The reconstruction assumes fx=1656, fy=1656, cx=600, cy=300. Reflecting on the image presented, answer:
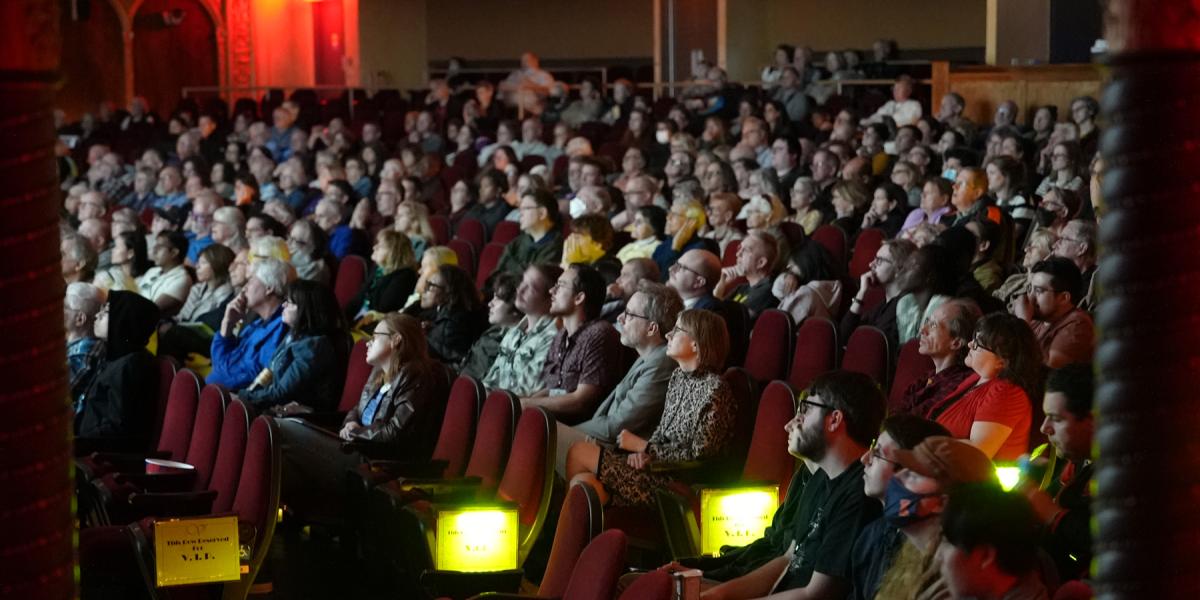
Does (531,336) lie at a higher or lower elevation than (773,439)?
higher

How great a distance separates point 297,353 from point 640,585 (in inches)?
142

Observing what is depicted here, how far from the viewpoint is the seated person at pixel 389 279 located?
25.9ft

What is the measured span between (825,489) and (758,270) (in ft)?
10.5

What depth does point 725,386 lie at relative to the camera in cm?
488

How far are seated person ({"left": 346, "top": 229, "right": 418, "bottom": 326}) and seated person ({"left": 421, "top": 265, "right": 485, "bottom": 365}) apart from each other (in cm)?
98

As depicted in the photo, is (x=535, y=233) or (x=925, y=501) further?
(x=535, y=233)

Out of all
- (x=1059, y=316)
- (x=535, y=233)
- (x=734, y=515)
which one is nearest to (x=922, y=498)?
(x=734, y=515)

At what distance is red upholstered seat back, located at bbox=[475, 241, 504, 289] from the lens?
8.87m

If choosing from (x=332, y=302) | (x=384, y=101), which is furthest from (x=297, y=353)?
(x=384, y=101)

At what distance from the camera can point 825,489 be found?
3723 millimetres

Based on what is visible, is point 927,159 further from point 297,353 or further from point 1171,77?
point 1171,77

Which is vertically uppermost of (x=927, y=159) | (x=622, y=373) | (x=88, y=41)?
(x=88, y=41)

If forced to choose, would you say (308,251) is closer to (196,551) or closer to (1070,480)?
(196,551)

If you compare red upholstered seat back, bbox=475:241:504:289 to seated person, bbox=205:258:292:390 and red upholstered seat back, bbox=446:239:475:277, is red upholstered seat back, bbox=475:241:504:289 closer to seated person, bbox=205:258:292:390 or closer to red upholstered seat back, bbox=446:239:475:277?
red upholstered seat back, bbox=446:239:475:277
